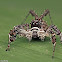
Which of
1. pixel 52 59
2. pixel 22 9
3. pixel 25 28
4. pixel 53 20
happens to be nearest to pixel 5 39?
pixel 25 28

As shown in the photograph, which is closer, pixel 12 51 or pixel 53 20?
pixel 12 51

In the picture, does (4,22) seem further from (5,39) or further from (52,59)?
(52,59)

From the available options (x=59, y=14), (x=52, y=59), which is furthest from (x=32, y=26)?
(x=59, y=14)

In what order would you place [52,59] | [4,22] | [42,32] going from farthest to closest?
[4,22]
[42,32]
[52,59]

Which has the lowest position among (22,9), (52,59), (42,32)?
(52,59)

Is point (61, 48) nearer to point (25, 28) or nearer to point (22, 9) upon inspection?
point (25, 28)

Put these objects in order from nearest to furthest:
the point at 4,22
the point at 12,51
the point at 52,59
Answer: the point at 52,59
the point at 12,51
the point at 4,22

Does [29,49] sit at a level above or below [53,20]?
below

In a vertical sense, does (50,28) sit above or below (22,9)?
below

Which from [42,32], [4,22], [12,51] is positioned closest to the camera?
[12,51]
